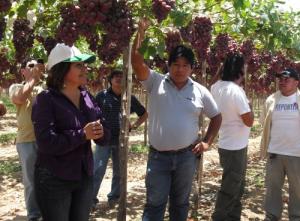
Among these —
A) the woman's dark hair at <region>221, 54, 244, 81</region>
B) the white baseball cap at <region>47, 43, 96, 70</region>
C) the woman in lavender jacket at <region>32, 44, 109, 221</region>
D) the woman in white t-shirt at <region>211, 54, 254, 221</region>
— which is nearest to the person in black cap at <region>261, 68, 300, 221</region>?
the woman in white t-shirt at <region>211, 54, 254, 221</region>

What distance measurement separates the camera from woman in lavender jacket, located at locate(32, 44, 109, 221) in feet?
9.78

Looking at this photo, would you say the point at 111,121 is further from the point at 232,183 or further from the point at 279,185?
the point at 279,185

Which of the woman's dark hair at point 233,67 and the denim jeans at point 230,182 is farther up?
the woman's dark hair at point 233,67

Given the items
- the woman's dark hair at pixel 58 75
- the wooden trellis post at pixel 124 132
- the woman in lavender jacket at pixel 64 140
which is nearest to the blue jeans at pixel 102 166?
the wooden trellis post at pixel 124 132

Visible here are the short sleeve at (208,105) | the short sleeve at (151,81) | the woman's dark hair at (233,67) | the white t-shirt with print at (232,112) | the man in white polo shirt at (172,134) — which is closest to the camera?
the man in white polo shirt at (172,134)

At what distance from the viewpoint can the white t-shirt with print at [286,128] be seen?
488 centimetres

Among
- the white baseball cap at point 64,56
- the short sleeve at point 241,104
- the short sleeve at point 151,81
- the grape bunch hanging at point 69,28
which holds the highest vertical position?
the grape bunch hanging at point 69,28

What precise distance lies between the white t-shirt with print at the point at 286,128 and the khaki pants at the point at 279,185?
0.29 ft

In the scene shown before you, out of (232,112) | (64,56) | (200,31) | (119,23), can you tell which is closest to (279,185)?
(232,112)

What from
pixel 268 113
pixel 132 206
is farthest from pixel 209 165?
pixel 268 113

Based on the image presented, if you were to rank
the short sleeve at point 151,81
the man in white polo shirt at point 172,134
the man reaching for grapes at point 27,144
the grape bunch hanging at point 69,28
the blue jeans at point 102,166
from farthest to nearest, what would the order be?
the blue jeans at point 102,166 → the man reaching for grapes at point 27,144 → the short sleeve at point 151,81 → the man in white polo shirt at point 172,134 → the grape bunch hanging at point 69,28

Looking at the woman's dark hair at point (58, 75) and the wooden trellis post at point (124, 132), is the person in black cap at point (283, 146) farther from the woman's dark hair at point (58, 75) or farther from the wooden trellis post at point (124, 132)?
the woman's dark hair at point (58, 75)

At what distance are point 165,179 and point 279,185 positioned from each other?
1.81 meters

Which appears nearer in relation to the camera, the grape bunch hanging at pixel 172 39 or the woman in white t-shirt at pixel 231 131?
the grape bunch hanging at pixel 172 39
